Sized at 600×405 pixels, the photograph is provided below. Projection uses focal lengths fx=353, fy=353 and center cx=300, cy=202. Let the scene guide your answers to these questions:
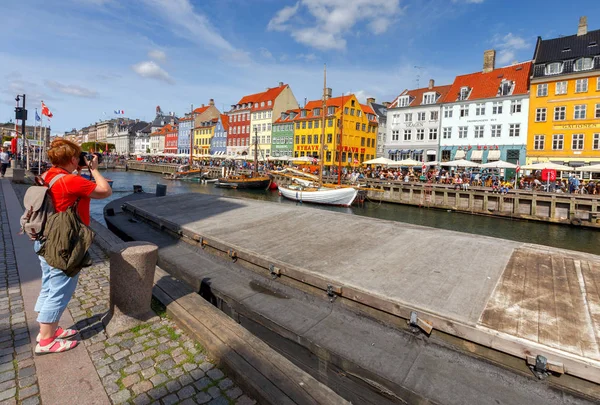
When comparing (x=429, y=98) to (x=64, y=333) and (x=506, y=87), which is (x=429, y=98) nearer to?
(x=506, y=87)

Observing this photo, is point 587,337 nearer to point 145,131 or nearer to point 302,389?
point 302,389

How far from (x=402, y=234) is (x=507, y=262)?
9.80 ft

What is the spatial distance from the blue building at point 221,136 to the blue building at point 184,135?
612 inches

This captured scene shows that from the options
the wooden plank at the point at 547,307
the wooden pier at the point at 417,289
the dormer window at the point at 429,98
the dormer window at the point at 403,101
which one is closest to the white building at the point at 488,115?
the dormer window at the point at 429,98

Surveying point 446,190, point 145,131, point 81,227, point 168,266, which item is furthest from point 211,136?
point 81,227

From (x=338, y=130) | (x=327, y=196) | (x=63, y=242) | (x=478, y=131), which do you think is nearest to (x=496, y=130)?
(x=478, y=131)

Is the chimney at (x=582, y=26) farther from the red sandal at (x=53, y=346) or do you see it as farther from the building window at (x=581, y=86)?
the red sandal at (x=53, y=346)

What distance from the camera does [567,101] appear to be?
37.1m

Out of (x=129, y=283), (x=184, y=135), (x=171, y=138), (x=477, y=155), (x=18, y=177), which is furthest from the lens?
(x=171, y=138)

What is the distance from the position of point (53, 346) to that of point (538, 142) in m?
46.2

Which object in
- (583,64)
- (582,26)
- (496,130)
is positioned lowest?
(496,130)

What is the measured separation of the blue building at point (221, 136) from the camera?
8731 centimetres

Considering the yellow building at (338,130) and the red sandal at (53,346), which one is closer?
the red sandal at (53,346)

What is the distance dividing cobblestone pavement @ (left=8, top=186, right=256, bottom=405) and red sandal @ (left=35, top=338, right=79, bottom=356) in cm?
20
